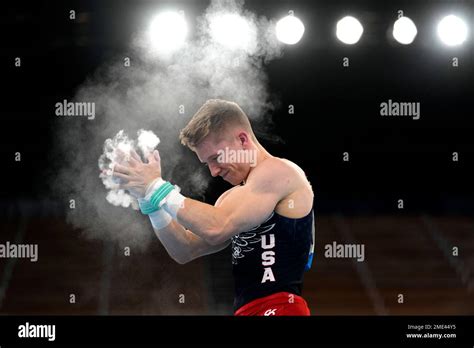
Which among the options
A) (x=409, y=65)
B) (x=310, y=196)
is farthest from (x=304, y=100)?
(x=310, y=196)

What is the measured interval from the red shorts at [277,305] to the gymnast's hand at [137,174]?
0.82m

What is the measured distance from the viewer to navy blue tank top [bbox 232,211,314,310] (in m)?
3.92

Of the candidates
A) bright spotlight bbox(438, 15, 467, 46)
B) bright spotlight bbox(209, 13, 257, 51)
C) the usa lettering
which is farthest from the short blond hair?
bright spotlight bbox(438, 15, 467, 46)

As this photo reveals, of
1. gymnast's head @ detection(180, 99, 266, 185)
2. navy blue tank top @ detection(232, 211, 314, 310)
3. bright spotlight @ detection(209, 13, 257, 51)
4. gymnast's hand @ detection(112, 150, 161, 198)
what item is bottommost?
navy blue tank top @ detection(232, 211, 314, 310)

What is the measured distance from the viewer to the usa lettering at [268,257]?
392 centimetres

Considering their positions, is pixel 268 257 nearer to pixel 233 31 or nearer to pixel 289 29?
pixel 233 31

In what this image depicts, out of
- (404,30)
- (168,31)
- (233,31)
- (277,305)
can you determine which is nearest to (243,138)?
(277,305)

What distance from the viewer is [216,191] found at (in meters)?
4.81

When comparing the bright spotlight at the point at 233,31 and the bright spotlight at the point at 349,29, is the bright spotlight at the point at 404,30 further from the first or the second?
the bright spotlight at the point at 233,31

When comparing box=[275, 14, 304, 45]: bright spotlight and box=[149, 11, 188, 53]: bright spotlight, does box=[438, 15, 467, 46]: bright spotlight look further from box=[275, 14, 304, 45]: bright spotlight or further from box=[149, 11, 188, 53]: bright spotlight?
box=[149, 11, 188, 53]: bright spotlight

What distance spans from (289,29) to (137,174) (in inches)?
77.7

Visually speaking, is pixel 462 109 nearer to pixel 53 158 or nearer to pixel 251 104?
pixel 251 104

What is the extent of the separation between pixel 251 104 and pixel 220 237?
135 centimetres
